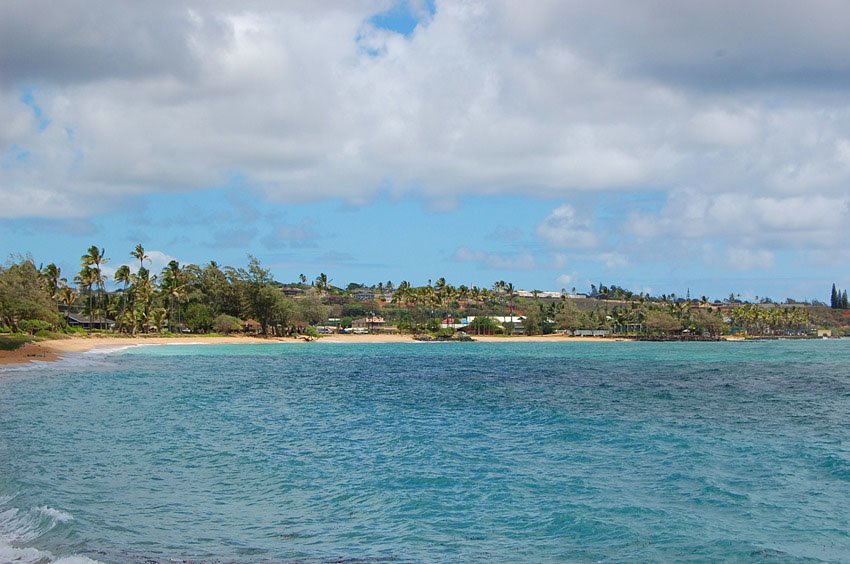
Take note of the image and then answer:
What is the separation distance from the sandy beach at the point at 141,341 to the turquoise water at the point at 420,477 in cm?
1994

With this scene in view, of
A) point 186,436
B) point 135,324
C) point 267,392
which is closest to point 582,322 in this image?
point 135,324

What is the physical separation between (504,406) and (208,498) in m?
18.2

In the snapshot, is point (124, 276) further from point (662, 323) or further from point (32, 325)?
point (662, 323)

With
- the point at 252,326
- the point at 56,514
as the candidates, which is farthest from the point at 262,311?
the point at 56,514

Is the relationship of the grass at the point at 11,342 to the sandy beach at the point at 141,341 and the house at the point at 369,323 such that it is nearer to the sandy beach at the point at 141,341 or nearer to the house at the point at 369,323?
the sandy beach at the point at 141,341

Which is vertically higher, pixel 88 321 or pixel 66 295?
pixel 66 295

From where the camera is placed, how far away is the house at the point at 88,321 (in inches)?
4099

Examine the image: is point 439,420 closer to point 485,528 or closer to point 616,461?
point 616,461

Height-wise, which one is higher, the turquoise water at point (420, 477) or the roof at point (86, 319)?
the roof at point (86, 319)

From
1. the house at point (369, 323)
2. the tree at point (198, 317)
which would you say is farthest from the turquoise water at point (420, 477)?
the house at point (369, 323)

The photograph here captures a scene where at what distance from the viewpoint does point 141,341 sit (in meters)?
92.3

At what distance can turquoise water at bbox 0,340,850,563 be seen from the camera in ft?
41.2

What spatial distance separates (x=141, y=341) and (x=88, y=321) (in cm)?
1928

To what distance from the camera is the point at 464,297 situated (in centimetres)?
17175
